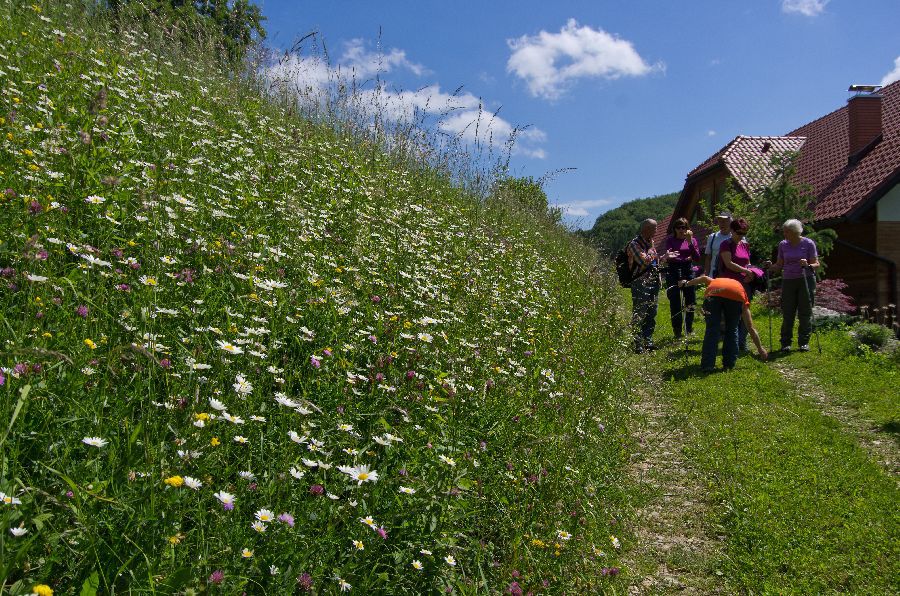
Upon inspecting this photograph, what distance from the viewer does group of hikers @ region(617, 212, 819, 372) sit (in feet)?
28.6

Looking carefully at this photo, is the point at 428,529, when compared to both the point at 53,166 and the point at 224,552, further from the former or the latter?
the point at 53,166

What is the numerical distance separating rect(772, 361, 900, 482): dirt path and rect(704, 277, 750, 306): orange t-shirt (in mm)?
1321

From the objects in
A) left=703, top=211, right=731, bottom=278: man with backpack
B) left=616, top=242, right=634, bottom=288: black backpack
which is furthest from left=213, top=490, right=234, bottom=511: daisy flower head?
left=616, top=242, right=634, bottom=288: black backpack

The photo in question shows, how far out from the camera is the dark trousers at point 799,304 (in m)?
10.0

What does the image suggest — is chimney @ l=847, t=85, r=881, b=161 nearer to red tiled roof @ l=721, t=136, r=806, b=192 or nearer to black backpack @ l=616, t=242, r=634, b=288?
red tiled roof @ l=721, t=136, r=806, b=192

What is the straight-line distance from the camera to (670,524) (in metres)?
4.76

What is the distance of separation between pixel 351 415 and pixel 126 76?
6.01 m

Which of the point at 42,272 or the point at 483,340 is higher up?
the point at 42,272

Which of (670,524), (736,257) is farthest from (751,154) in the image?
(670,524)

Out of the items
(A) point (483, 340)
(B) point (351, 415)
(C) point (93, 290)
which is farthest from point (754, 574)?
(C) point (93, 290)

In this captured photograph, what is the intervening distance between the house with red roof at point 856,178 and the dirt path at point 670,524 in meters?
14.3

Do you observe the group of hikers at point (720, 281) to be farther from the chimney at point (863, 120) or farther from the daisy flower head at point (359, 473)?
the chimney at point (863, 120)

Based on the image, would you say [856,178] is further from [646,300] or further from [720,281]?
[720,281]

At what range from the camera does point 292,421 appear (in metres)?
3.05
